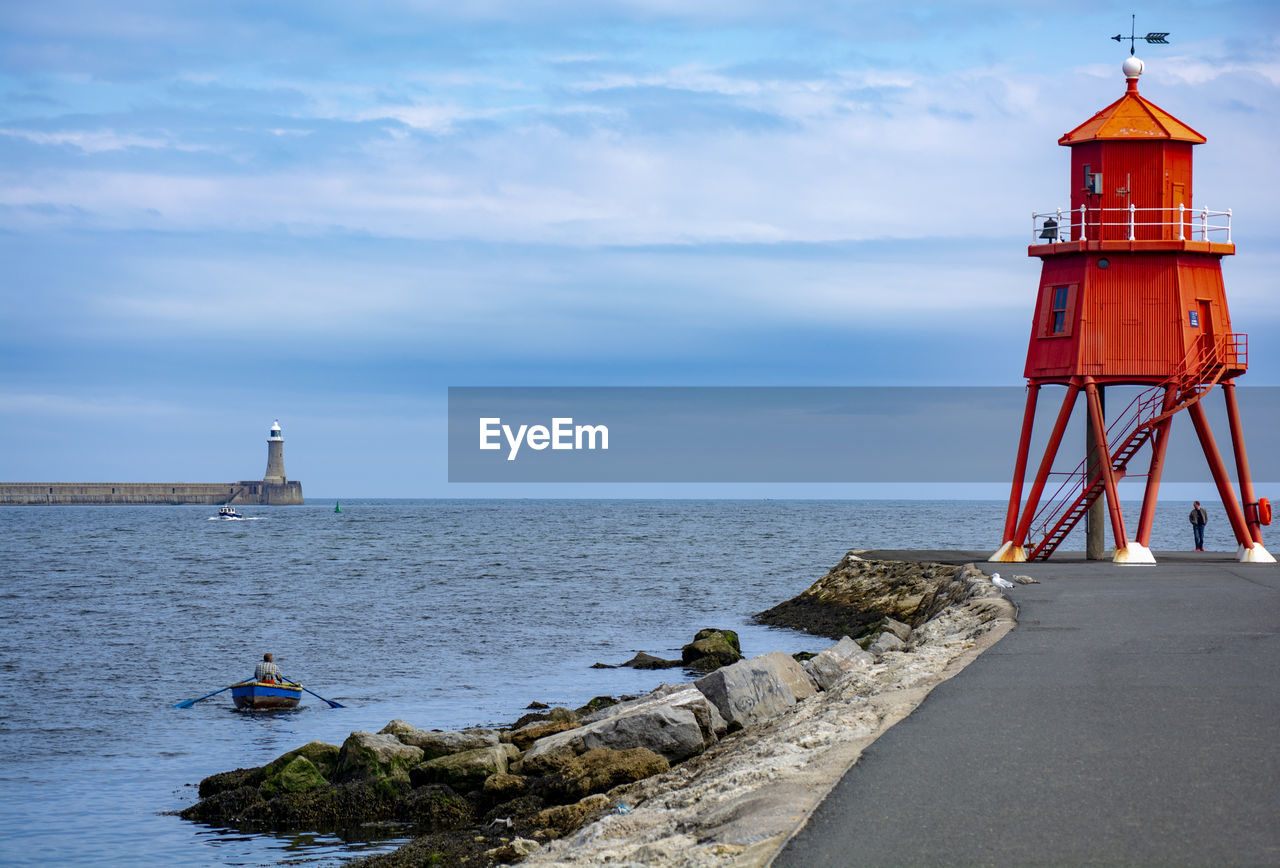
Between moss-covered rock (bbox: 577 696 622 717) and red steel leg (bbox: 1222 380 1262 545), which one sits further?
red steel leg (bbox: 1222 380 1262 545)

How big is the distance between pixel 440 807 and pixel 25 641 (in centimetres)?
2450

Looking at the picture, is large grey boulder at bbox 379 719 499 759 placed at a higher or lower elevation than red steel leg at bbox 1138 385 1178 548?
lower

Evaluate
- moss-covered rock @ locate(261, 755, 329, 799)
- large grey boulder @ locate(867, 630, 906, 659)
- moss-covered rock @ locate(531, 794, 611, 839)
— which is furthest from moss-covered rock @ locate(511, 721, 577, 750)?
large grey boulder @ locate(867, 630, 906, 659)

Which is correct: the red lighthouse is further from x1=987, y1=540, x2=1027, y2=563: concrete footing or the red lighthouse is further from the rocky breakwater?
the rocky breakwater

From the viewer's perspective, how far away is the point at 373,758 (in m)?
15.6

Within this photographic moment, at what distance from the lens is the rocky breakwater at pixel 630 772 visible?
8.97m

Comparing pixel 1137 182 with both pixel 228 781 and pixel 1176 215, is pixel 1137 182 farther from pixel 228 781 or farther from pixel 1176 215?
pixel 228 781

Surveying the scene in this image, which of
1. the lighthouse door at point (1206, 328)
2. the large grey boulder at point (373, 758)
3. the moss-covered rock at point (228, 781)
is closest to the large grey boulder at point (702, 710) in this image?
the large grey boulder at point (373, 758)

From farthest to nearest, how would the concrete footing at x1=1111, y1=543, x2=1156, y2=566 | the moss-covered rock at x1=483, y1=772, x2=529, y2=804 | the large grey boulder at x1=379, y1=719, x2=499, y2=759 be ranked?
the concrete footing at x1=1111, y1=543, x2=1156, y2=566
the large grey boulder at x1=379, y1=719, x2=499, y2=759
the moss-covered rock at x1=483, y1=772, x2=529, y2=804

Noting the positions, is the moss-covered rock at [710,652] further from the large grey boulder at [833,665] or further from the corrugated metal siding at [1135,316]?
the corrugated metal siding at [1135,316]

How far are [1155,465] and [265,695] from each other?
18881 mm

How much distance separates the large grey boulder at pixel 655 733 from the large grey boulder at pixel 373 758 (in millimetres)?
1587

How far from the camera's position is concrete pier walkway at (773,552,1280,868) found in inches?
285

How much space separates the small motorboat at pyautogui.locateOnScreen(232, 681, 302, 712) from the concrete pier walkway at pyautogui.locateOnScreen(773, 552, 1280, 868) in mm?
13486
